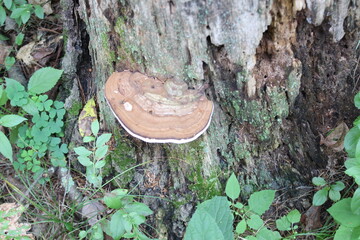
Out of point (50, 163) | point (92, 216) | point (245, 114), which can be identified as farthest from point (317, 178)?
point (50, 163)

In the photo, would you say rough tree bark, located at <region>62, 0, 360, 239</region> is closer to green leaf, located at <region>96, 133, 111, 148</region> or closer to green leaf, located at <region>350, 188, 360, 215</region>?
green leaf, located at <region>96, 133, 111, 148</region>

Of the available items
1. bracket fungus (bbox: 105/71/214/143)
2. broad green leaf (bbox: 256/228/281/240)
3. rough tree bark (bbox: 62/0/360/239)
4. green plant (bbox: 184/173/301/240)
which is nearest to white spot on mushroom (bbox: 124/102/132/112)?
bracket fungus (bbox: 105/71/214/143)

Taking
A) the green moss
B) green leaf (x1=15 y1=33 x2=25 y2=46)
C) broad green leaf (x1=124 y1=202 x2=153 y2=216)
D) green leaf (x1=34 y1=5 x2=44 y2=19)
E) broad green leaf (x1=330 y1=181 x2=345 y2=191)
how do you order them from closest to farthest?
broad green leaf (x1=124 y1=202 x2=153 y2=216) → broad green leaf (x1=330 y1=181 x2=345 y2=191) → the green moss → green leaf (x1=34 y1=5 x2=44 y2=19) → green leaf (x1=15 y1=33 x2=25 y2=46)

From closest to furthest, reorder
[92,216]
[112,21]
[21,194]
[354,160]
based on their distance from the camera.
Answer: [354,160], [112,21], [92,216], [21,194]

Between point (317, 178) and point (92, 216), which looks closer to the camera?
point (317, 178)

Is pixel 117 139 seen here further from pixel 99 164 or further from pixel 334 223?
pixel 334 223

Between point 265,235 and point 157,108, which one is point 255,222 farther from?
point 157,108

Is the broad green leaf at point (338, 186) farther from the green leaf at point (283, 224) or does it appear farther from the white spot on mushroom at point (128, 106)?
the white spot on mushroom at point (128, 106)
